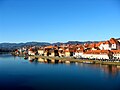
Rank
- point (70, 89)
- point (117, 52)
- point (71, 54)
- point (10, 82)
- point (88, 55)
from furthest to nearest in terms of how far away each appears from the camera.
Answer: point (71, 54) < point (88, 55) < point (117, 52) < point (10, 82) < point (70, 89)

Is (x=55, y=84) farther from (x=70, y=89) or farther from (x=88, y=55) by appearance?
(x=88, y=55)

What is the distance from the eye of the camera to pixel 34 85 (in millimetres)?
11750

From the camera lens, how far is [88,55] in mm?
26578

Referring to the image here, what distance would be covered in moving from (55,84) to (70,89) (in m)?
1.47

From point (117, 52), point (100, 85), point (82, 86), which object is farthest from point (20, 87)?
point (117, 52)

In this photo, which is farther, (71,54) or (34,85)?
(71,54)

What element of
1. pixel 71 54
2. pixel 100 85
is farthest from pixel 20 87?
pixel 71 54

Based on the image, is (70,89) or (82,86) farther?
(82,86)

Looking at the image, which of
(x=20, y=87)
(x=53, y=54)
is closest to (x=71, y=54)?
(x=53, y=54)

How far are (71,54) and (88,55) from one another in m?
5.70

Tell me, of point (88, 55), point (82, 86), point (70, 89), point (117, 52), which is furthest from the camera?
point (88, 55)

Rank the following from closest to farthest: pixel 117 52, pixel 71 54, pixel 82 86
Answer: pixel 82 86, pixel 117 52, pixel 71 54

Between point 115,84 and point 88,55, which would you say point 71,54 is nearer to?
point 88,55

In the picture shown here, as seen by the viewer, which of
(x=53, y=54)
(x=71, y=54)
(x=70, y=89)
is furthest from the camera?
(x=53, y=54)
